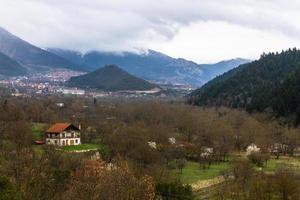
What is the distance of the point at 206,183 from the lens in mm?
A: 58469

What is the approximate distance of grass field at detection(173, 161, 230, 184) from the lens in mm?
60750

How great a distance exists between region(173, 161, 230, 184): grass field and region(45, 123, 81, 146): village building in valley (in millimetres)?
22182

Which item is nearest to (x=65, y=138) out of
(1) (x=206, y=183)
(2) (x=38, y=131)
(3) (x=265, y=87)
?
(2) (x=38, y=131)

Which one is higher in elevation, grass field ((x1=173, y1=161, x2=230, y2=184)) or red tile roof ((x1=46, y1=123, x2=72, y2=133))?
red tile roof ((x1=46, y1=123, x2=72, y2=133))

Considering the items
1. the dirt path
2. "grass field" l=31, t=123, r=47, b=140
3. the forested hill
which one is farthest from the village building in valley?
the forested hill

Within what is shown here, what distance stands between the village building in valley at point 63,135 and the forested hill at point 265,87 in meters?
50.2

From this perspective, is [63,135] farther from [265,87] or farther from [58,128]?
[265,87]

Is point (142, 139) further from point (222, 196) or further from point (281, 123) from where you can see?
point (281, 123)

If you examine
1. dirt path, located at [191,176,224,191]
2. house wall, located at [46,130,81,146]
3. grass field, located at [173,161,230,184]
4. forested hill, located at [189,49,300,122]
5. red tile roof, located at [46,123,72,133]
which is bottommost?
grass field, located at [173,161,230,184]

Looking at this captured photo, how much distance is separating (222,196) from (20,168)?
16951mm

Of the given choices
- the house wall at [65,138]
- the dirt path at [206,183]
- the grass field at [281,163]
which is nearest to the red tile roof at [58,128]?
the house wall at [65,138]

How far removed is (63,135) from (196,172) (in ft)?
92.5

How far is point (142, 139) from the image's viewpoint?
66812 millimetres

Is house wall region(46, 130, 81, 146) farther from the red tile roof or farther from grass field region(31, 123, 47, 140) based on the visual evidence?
grass field region(31, 123, 47, 140)
